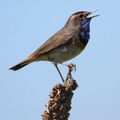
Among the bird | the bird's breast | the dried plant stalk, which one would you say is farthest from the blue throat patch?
the dried plant stalk

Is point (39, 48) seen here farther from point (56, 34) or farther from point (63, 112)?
point (63, 112)

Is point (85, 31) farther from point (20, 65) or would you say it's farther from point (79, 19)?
point (20, 65)

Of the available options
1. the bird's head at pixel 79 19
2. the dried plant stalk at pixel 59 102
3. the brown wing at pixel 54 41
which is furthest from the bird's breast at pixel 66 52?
the dried plant stalk at pixel 59 102

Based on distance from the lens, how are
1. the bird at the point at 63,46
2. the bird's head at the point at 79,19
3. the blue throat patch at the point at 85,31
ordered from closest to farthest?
the bird at the point at 63,46
the blue throat patch at the point at 85,31
the bird's head at the point at 79,19

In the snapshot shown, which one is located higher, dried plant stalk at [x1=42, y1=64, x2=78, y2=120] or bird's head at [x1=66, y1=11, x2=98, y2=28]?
bird's head at [x1=66, y1=11, x2=98, y2=28]

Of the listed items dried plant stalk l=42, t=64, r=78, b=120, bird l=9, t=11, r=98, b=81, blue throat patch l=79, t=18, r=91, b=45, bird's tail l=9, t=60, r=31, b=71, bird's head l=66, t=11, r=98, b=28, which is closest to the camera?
dried plant stalk l=42, t=64, r=78, b=120

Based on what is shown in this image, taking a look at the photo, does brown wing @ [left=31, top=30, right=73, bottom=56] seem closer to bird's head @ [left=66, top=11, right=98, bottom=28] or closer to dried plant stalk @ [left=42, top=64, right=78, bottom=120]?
bird's head @ [left=66, top=11, right=98, bottom=28]

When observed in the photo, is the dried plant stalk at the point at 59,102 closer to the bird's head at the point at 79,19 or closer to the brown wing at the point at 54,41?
the brown wing at the point at 54,41

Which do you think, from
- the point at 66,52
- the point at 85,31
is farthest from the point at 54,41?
the point at 85,31
